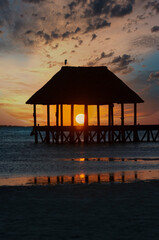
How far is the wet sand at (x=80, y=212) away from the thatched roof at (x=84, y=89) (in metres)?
27.9

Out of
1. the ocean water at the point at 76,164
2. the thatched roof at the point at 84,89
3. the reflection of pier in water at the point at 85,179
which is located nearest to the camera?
the reflection of pier in water at the point at 85,179

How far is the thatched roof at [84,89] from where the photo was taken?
1554 inches

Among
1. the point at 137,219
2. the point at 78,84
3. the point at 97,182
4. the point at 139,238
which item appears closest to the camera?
the point at 139,238

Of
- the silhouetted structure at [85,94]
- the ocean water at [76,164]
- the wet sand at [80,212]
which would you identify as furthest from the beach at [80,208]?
the silhouetted structure at [85,94]

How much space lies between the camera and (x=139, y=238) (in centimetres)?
623

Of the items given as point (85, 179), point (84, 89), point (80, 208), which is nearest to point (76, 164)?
point (85, 179)

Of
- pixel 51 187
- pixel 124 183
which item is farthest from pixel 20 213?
pixel 124 183

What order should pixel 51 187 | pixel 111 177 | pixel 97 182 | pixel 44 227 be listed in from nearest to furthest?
pixel 44 227 → pixel 51 187 → pixel 97 182 → pixel 111 177

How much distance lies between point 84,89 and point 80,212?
32.9 meters

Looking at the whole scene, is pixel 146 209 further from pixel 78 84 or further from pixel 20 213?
pixel 78 84

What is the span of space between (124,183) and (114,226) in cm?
538

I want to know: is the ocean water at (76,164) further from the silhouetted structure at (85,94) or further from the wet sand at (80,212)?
the silhouetted structure at (85,94)

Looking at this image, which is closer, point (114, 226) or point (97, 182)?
point (114, 226)

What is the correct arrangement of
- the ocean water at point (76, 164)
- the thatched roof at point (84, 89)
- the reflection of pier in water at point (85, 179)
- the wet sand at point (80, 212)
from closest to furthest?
1. the wet sand at point (80, 212)
2. the reflection of pier in water at point (85, 179)
3. the ocean water at point (76, 164)
4. the thatched roof at point (84, 89)
